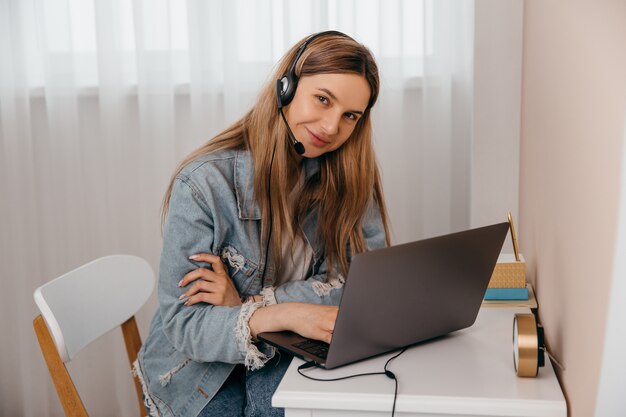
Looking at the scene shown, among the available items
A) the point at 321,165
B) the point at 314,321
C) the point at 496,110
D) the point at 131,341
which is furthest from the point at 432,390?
the point at 496,110

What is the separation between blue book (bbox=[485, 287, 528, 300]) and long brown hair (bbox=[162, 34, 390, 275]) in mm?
290

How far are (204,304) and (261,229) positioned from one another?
0.21m

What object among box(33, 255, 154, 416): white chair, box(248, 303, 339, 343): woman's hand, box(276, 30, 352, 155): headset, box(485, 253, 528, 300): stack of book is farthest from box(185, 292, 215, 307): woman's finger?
box(485, 253, 528, 300): stack of book

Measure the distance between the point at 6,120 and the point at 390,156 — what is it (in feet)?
3.94

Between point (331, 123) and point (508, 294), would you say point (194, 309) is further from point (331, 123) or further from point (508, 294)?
point (508, 294)

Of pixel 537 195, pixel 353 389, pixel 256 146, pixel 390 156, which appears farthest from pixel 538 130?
pixel 390 156

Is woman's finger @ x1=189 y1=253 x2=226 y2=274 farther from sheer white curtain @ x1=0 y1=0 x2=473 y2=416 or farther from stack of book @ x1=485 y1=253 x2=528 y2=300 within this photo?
sheer white curtain @ x1=0 y1=0 x2=473 y2=416

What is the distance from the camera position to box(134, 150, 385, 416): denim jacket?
1.16 metres

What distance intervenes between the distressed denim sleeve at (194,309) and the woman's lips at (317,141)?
23 centimetres

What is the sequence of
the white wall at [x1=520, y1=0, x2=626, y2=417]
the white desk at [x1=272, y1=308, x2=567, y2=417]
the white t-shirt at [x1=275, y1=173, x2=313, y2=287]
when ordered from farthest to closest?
the white t-shirt at [x1=275, y1=173, x2=313, y2=287] < the white desk at [x1=272, y1=308, x2=567, y2=417] < the white wall at [x1=520, y1=0, x2=626, y2=417]

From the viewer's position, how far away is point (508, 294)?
4.27ft

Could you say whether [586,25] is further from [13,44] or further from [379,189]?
[13,44]

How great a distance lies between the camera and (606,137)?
63 centimetres

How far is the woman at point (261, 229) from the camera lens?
1.22 metres
